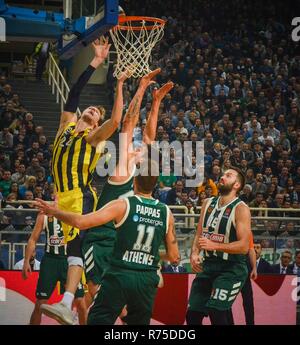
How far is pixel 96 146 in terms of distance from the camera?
1047 cm

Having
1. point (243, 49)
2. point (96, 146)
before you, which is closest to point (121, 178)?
point (96, 146)

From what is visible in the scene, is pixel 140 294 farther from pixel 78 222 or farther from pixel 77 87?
pixel 77 87

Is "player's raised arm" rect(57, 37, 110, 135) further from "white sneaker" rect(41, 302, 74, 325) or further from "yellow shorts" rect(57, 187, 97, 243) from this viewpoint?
"white sneaker" rect(41, 302, 74, 325)

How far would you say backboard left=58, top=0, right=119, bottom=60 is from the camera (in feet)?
34.6

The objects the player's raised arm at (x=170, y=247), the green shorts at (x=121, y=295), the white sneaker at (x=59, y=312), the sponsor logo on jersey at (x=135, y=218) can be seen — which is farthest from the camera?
the white sneaker at (x=59, y=312)

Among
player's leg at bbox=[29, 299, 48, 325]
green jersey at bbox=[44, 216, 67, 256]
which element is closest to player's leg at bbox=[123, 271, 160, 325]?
green jersey at bbox=[44, 216, 67, 256]

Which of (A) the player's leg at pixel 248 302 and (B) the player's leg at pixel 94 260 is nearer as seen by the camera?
(B) the player's leg at pixel 94 260

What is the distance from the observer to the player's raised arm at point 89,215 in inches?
304

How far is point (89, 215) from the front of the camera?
8086 mm

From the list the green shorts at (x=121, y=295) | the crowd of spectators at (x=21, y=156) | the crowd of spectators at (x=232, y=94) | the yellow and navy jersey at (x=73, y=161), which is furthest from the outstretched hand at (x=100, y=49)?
the crowd of spectators at (x=232, y=94)

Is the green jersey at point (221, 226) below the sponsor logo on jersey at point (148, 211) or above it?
below

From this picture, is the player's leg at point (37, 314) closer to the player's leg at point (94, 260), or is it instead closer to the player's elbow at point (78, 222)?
the player's leg at point (94, 260)

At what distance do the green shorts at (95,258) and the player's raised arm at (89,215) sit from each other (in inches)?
90.4
